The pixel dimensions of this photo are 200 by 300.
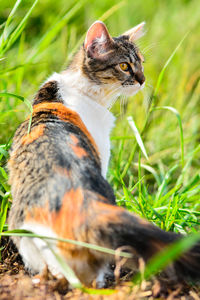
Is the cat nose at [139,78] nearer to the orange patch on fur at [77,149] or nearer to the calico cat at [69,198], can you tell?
the calico cat at [69,198]

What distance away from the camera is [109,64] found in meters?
2.29

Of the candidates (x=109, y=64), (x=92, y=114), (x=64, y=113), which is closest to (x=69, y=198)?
(x=64, y=113)

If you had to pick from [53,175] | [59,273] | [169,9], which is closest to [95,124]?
[53,175]

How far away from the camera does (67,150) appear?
156cm

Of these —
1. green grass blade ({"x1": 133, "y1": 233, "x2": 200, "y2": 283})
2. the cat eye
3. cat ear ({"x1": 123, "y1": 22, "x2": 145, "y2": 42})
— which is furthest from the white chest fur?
green grass blade ({"x1": 133, "y1": 233, "x2": 200, "y2": 283})

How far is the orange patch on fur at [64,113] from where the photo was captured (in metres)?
1.83

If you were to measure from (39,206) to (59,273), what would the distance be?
0.30 meters

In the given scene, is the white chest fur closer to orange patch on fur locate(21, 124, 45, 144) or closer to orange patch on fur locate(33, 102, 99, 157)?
orange patch on fur locate(33, 102, 99, 157)

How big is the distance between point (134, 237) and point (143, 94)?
1.52 metres

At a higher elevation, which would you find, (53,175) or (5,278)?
(53,175)

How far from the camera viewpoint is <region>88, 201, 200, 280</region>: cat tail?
51.6 inches

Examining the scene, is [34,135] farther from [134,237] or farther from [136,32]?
[136,32]

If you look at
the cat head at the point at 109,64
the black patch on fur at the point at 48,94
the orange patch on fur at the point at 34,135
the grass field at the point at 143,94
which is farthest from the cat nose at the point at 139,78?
the orange patch on fur at the point at 34,135

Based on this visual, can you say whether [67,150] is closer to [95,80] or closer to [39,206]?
[39,206]
